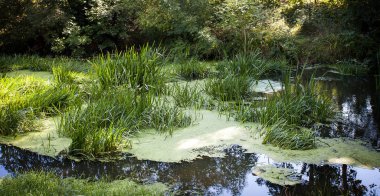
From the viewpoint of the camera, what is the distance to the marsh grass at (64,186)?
331 cm

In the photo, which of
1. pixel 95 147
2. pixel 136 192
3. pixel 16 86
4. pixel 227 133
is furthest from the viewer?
pixel 16 86

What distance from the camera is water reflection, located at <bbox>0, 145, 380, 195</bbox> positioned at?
381 cm

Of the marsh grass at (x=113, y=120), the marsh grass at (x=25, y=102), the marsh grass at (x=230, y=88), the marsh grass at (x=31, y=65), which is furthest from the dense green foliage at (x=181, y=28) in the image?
the marsh grass at (x=113, y=120)

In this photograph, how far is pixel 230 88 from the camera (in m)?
6.77

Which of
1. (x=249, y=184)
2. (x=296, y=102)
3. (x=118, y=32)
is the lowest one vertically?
(x=249, y=184)

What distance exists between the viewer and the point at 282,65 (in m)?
9.61

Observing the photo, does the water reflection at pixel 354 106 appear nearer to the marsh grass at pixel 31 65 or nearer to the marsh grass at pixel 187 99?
the marsh grass at pixel 187 99

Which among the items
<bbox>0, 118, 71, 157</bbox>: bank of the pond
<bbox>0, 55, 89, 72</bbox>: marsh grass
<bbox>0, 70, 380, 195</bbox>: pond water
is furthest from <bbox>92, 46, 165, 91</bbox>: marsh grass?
<bbox>0, 55, 89, 72</bbox>: marsh grass

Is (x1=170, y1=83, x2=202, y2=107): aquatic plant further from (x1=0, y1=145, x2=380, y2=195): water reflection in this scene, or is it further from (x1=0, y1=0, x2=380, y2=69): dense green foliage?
(x1=0, y1=0, x2=380, y2=69): dense green foliage

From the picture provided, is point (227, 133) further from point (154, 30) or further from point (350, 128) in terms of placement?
point (154, 30)

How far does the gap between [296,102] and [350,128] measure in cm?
84

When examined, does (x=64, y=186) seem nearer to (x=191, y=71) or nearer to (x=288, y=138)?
(x=288, y=138)

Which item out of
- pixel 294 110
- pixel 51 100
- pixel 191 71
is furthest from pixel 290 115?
pixel 191 71

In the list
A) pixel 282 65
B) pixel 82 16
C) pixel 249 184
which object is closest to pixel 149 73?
pixel 249 184
